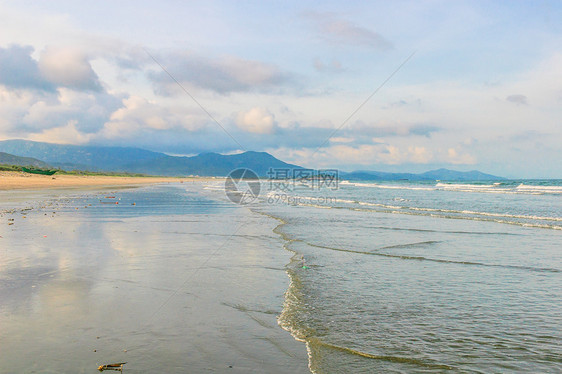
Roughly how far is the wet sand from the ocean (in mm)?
30

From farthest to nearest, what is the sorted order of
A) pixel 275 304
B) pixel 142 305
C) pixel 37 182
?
1. pixel 37 182
2. pixel 275 304
3. pixel 142 305

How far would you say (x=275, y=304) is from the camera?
7.02 metres

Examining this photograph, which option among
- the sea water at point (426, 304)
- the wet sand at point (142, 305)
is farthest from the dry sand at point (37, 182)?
the sea water at point (426, 304)

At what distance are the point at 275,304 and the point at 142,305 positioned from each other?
2211 millimetres

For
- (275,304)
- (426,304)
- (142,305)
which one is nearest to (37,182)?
(142,305)

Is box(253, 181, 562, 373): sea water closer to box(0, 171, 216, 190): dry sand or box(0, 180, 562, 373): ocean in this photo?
box(0, 180, 562, 373): ocean

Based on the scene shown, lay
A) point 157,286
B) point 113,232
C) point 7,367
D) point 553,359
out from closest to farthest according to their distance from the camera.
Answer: point 7,367, point 553,359, point 157,286, point 113,232

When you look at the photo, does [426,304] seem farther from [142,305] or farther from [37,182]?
[37,182]

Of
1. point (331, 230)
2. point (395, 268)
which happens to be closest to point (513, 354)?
point (395, 268)

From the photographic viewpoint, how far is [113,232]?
48.0ft

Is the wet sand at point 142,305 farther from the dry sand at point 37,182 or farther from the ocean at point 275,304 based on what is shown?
the dry sand at point 37,182

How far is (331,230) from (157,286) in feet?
34.5

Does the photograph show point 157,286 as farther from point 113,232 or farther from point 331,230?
point 331,230

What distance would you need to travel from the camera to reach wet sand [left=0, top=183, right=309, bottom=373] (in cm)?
469
